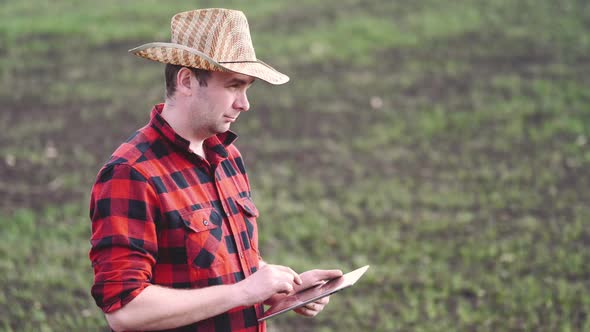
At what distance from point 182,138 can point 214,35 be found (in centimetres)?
36

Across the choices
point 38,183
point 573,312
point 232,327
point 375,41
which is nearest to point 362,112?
point 375,41

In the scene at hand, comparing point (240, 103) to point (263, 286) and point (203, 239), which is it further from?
point (263, 286)

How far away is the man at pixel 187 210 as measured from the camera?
211cm

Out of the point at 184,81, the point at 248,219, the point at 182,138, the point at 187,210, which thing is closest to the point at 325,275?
the point at 248,219

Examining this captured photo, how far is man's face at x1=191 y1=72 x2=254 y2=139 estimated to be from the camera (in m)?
2.32

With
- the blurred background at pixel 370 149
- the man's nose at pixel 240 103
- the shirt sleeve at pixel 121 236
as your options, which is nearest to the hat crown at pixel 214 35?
the man's nose at pixel 240 103

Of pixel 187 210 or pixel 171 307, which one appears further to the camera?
pixel 187 210

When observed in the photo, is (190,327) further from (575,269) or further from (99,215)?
(575,269)

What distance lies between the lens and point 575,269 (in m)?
5.97

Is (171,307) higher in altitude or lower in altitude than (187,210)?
lower

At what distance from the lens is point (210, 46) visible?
2348 millimetres

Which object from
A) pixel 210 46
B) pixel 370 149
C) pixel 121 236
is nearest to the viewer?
pixel 121 236

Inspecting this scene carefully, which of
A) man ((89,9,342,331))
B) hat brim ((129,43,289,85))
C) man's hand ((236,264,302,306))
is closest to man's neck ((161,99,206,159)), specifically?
man ((89,9,342,331))

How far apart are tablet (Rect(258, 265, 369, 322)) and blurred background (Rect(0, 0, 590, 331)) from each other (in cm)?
281
